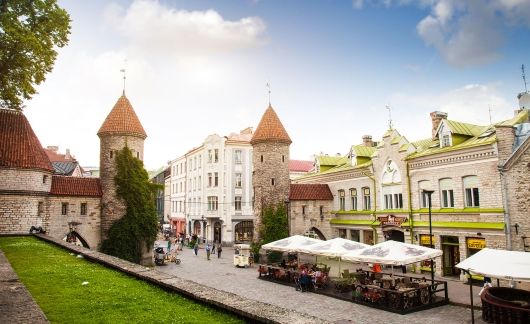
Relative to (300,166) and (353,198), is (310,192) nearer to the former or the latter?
(353,198)

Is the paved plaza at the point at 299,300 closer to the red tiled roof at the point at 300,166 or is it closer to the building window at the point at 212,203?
the building window at the point at 212,203

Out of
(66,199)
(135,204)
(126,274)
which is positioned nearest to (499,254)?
(126,274)

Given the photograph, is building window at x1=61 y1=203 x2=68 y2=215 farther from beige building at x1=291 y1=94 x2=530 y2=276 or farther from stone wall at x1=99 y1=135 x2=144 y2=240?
beige building at x1=291 y1=94 x2=530 y2=276

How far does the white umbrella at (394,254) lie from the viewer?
693 inches

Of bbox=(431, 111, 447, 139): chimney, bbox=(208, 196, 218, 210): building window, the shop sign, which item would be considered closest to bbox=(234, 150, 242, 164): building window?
bbox=(208, 196, 218, 210): building window

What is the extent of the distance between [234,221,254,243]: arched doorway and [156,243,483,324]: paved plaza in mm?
17535

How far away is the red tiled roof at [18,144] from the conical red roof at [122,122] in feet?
17.2

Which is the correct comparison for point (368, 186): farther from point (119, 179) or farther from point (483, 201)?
point (119, 179)

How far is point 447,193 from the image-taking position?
2519cm

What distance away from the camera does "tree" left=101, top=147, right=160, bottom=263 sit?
29562 millimetres

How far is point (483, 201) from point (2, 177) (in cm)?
3068

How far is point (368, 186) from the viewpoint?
3206 centimetres

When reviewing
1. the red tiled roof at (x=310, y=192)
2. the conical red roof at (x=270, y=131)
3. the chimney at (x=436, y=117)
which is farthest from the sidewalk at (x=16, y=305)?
the chimney at (x=436, y=117)

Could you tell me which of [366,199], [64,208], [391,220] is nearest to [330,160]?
[366,199]
